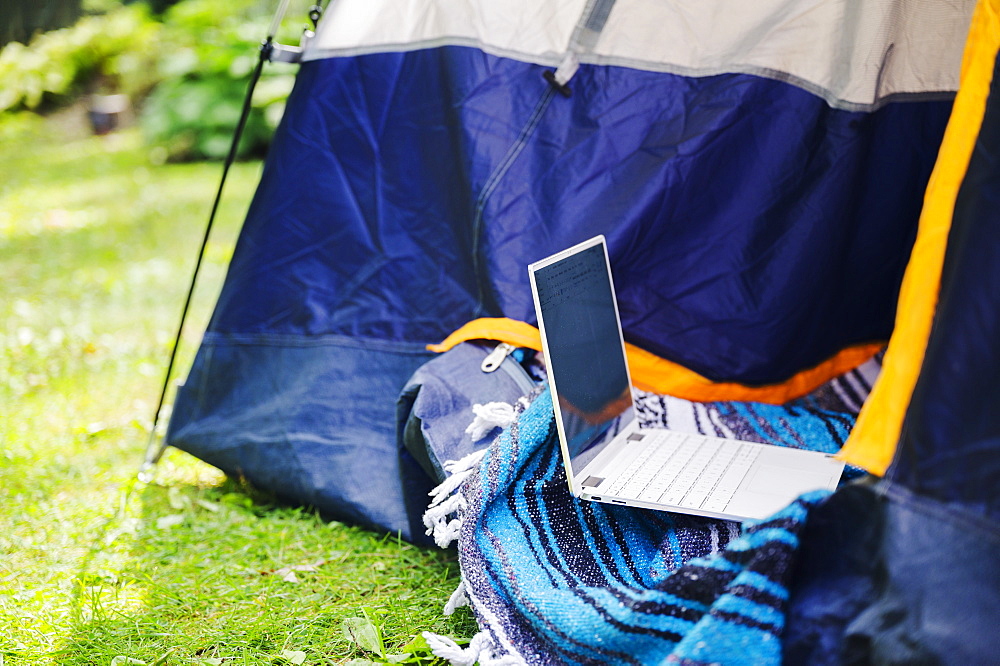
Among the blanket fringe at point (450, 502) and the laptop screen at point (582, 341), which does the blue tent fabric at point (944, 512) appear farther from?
the blanket fringe at point (450, 502)

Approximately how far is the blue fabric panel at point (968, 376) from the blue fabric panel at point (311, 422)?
1.17 metres

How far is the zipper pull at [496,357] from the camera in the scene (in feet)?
6.53

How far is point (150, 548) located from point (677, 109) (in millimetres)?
1588

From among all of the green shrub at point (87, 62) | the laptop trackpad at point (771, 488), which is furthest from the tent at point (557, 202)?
the green shrub at point (87, 62)

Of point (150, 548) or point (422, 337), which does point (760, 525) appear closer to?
point (422, 337)

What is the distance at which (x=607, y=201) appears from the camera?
208cm

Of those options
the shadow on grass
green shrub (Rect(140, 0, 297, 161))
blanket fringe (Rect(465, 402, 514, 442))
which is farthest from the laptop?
green shrub (Rect(140, 0, 297, 161))

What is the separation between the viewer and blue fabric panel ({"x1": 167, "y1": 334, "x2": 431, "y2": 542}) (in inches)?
84.8

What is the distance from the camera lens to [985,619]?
3.53ft

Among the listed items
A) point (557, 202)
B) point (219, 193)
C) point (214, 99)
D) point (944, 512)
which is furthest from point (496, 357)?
point (214, 99)

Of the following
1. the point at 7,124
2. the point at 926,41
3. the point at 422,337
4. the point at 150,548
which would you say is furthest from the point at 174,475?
the point at 7,124

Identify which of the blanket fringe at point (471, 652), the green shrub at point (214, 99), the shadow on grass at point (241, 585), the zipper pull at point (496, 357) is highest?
the green shrub at point (214, 99)

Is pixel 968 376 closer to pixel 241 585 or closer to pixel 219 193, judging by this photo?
pixel 241 585

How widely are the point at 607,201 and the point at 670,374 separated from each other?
1.43 feet
